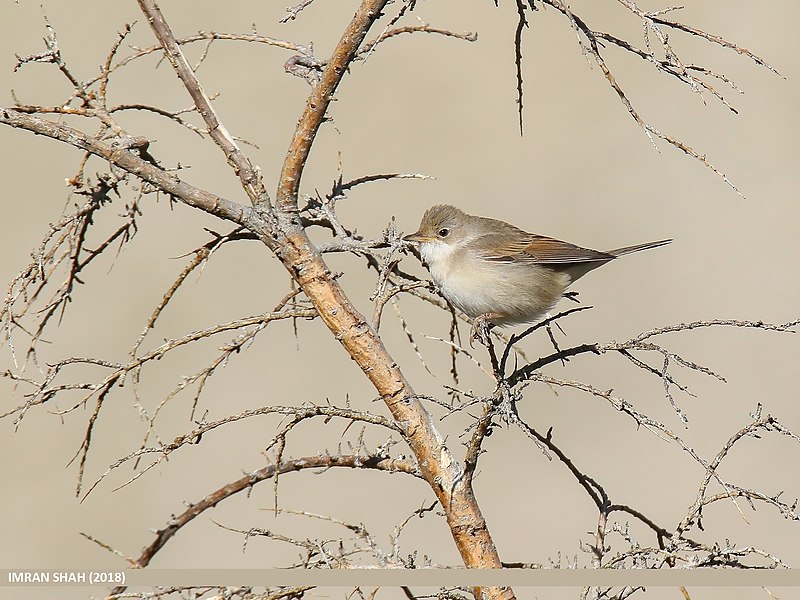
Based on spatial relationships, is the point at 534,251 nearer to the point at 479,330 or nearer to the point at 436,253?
the point at 436,253

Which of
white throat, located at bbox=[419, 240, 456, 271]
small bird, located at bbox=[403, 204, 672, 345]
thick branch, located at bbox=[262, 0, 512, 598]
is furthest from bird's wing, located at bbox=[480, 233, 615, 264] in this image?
thick branch, located at bbox=[262, 0, 512, 598]

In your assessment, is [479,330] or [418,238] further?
[418,238]

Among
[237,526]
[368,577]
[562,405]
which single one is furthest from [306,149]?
[562,405]

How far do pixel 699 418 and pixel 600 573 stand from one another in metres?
5.27

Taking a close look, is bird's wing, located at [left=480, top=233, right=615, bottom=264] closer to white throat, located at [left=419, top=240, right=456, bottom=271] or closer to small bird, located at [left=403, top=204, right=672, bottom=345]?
small bird, located at [left=403, top=204, right=672, bottom=345]

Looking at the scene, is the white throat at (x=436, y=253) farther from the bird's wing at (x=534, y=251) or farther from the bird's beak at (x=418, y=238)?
the bird's wing at (x=534, y=251)

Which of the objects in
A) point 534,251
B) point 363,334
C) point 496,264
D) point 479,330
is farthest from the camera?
point 534,251

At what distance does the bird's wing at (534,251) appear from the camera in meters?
3.63

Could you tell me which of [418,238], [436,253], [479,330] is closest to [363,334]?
[479,330]

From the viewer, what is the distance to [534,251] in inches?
147

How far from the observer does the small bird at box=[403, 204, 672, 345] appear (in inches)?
136

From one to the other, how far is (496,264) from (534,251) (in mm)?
213

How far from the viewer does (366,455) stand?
2.45m

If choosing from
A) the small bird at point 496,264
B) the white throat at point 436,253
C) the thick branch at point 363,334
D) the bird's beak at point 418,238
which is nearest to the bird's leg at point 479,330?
the small bird at point 496,264
